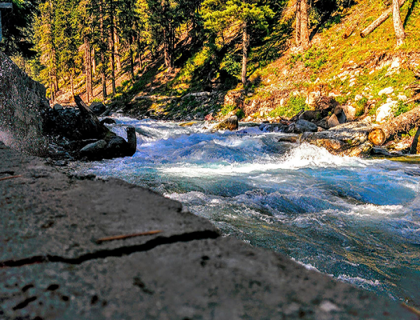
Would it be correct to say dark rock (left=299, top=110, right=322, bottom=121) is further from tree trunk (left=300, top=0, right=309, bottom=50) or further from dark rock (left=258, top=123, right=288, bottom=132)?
tree trunk (left=300, top=0, right=309, bottom=50)

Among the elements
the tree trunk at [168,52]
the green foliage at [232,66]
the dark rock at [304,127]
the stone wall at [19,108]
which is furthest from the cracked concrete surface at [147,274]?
the tree trunk at [168,52]

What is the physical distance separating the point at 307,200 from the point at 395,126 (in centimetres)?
779

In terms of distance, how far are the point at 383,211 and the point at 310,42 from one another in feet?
61.2

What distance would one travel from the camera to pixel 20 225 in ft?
4.20

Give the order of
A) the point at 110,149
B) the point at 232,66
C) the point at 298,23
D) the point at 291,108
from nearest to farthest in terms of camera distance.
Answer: the point at 110,149 < the point at 291,108 < the point at 298,23 < the point at 232,66

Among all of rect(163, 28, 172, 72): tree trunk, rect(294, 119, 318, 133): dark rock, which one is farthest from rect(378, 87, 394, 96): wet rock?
rect(163, 28, 172, 72): tree trunk

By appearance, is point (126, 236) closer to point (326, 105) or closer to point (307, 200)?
point (307, 200)

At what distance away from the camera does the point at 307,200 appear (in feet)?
16.7

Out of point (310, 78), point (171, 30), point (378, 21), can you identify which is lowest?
point (310, 78)

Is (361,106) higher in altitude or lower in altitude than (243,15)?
lower

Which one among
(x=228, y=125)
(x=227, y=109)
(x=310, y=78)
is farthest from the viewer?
(x=227, y=109)

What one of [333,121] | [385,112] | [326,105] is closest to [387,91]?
[385,112]

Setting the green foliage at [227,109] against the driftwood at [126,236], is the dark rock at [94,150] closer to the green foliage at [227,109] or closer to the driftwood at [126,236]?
the driftwood at [126,236]

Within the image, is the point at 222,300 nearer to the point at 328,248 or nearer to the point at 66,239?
the point at 66,239
